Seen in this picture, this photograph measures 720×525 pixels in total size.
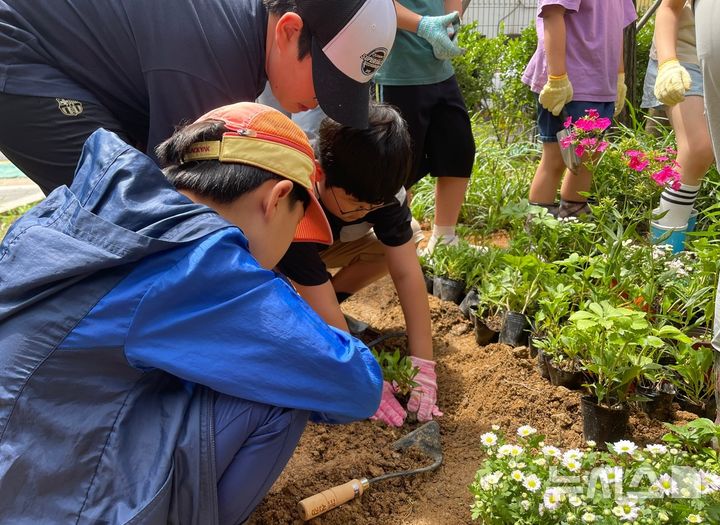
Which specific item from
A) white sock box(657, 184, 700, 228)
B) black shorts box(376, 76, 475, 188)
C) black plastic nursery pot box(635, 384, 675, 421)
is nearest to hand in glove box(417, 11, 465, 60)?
black shorts box(376, 76, 475, 188)

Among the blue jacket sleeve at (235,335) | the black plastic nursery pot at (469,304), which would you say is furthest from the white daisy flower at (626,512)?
the black plastic nursery pot at (469,304)

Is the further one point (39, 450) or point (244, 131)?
point (244, 131)

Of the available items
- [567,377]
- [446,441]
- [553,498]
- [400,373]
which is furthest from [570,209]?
[553,498]

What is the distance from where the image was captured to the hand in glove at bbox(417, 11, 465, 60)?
9.88 ft

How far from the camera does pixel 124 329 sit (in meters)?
1.11

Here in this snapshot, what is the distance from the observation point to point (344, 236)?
254 cm

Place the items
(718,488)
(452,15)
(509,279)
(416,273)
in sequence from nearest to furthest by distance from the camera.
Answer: (718,488), (416,273), (509,279), (452,15)

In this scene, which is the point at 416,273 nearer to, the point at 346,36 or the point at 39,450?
the point at 346,36

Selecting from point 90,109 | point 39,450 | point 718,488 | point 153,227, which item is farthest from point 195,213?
point 718,488

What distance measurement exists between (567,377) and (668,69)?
60.5 inches

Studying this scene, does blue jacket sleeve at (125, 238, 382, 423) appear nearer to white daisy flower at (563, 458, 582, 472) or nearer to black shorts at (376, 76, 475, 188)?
white daisy flower at (563, 458, 582, 472)

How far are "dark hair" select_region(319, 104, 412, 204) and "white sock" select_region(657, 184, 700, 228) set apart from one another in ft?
5.60

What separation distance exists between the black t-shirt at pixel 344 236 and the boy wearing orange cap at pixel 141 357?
2.80 ft

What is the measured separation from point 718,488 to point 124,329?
1264 millimetres
